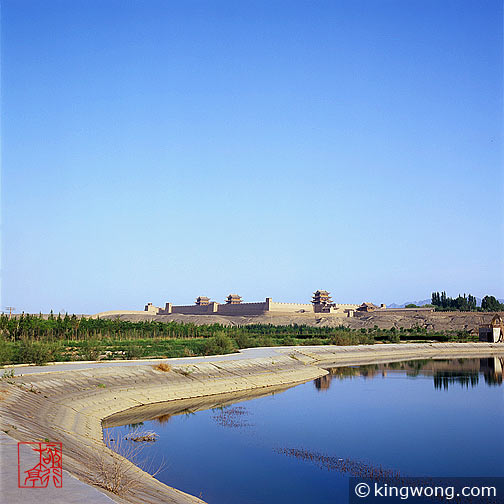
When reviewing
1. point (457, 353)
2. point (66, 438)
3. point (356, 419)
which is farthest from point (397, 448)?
point (457, 353)

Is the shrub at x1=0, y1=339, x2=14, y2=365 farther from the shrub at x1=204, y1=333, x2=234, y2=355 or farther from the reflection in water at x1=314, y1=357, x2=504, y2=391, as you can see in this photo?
the reflection in water at x1=314, y1=357, x2=504, y2=391

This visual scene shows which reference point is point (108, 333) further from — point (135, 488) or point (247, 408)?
point (135, 488)

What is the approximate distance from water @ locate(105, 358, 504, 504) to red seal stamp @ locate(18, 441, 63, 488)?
4269 mm

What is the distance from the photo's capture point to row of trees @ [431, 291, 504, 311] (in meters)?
119

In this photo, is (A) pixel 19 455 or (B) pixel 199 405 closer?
(A) pixel 19 455

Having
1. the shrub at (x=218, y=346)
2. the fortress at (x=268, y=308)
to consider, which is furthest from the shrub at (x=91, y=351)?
the fortress at (x=268, y=308)

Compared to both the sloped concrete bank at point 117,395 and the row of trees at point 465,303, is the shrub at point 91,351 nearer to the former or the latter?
the sloped concrete bank at point 117,395

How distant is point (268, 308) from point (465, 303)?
157 feet

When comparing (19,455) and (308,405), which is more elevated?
(19,455)

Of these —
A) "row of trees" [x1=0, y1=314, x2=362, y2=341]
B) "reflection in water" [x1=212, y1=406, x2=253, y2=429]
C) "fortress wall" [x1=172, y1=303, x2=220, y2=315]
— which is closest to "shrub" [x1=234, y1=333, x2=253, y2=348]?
"row of trees" [x1=0, y1=314, x2=362, y2=341]

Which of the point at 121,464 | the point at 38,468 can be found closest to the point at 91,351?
the point at 121,464

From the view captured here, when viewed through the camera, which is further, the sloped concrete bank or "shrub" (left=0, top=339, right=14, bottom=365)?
"shrub" (left=0, top=339, right=14, bottom=365)

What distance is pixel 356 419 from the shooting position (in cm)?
2095

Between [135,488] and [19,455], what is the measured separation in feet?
6.32
